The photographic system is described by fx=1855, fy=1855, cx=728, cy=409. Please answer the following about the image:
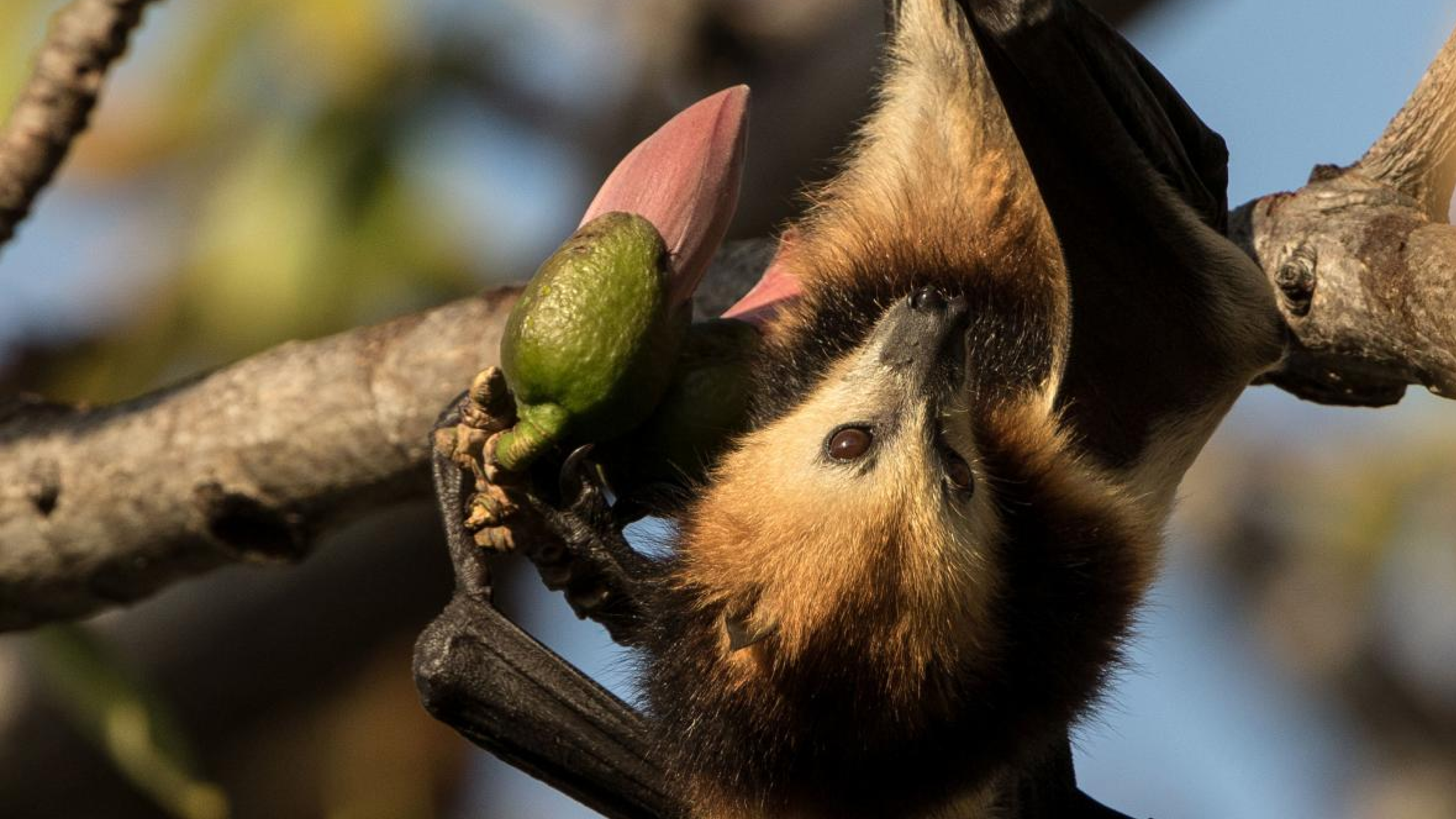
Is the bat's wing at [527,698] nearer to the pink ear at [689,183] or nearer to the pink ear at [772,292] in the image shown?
the pink ear at [689,183]

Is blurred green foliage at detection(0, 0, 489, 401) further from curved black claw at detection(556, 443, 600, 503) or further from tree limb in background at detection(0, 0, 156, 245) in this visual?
curved black claw at detection(556, 443, 600, 503)

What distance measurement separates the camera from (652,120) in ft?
18.4

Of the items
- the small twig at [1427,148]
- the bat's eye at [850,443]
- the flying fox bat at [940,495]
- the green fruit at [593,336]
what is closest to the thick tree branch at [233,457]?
the flying fox bat at [940,495]

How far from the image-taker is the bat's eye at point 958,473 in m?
3.15

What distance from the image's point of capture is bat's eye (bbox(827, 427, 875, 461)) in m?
3.10

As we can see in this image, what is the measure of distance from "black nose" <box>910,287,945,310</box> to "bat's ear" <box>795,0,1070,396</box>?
15.0 inches

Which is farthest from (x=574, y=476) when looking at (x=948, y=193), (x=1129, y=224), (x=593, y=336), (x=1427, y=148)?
(x=1427, y=148)

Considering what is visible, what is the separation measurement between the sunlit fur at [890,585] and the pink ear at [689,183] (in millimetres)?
330

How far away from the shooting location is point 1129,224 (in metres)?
3.43

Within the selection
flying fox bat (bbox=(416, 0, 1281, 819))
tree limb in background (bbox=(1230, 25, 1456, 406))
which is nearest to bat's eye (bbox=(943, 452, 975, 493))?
flying fox bat (bbox=(416, 0, 1281, 819))

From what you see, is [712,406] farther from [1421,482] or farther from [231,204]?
[1421,482]

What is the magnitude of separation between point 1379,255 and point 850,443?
0.90 m

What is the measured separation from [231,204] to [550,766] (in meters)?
2.94

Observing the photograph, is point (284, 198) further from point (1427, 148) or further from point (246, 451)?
point (1427, 148)
